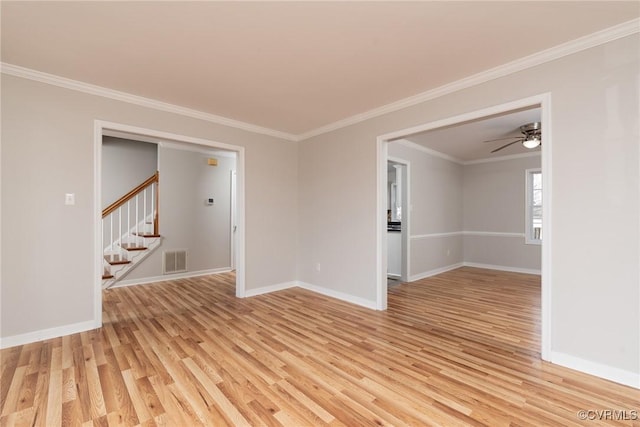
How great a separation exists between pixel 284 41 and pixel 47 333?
3.51 meters

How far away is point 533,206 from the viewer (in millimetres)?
6297

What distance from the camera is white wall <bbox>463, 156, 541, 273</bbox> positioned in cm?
629

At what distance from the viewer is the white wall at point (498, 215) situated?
6.29 metres

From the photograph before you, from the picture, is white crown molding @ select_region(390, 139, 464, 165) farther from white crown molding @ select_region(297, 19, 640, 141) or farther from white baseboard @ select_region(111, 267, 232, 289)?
white baseboard @ select_region(111, 267, 232, 289)

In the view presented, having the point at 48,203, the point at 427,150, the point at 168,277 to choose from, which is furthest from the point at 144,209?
the point at 427,150

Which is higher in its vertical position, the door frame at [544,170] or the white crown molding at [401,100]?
the white crown molding at [401,100]

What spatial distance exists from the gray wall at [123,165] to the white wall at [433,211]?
16.7 feet

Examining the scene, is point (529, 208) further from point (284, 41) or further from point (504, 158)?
point (284, 41)

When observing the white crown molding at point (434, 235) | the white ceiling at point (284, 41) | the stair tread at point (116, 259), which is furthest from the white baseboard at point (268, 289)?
the white ceiling at point (284, 41)

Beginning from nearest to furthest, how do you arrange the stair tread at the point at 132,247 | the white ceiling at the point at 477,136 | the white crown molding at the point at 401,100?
1. the white crown molding at the point at 401,100
2. the white ceiling at the point at 477,136
3. the stair tread at the point at 132,247

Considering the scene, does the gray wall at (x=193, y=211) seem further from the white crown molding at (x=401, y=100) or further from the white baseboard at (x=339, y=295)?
the white baseboard at (x=339, y=295)

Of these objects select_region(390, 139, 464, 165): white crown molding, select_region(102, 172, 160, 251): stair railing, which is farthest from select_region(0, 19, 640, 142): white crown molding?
select_region(102, 172, 160, 251): stair railing

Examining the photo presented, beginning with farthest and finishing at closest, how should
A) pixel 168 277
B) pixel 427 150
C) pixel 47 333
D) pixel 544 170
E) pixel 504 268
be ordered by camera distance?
pixel 504 268, pixel 427 150, pixel 168 277, pixel 47 333, pixel 544 170

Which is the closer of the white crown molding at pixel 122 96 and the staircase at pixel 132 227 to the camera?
the white crown molding at pixel 122 96
